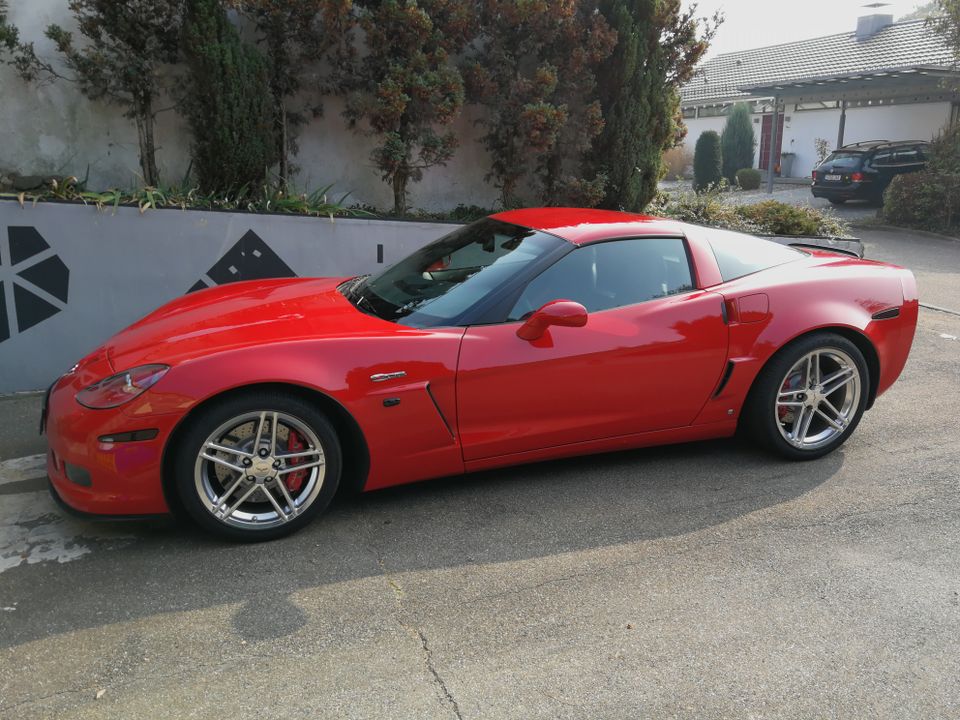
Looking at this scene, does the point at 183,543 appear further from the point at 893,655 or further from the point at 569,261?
Result: the point at 893,655

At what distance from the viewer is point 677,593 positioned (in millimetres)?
3145

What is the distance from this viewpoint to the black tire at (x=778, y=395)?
4.25 meters

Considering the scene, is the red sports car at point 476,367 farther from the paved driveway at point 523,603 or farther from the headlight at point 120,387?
the paved driveway at point 523,603

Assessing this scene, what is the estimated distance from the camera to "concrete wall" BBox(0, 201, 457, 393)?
5.76 metres

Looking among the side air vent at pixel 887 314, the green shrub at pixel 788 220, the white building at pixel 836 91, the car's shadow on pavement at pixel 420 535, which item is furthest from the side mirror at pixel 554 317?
the white building at pixel 836 91

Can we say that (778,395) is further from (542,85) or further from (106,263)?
(106,263)

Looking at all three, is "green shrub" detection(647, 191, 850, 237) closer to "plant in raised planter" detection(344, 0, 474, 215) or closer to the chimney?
"plant in raised planter" detection(344, 0, 474, 215)

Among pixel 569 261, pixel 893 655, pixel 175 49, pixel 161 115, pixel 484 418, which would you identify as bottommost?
pixel 893 655

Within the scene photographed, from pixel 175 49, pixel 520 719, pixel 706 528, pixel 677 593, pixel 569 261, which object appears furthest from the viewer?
pixel 175 49

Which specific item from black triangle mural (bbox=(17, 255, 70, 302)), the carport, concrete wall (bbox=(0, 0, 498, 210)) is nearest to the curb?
the carport

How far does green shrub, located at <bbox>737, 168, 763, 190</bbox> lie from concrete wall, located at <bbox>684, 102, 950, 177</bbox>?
9.46 feet

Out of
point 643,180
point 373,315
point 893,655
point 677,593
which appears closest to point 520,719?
point 677,593

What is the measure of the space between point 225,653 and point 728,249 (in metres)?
3.19

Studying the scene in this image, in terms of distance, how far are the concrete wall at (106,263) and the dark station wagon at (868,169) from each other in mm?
16872
